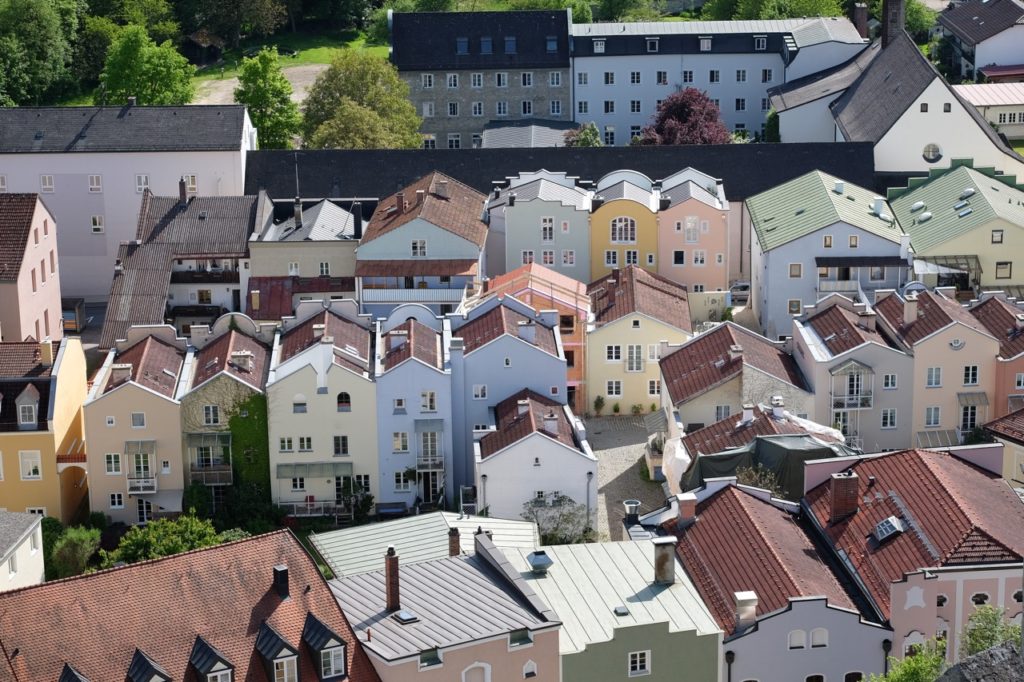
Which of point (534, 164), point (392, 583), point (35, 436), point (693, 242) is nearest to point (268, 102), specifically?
point (534, 164)

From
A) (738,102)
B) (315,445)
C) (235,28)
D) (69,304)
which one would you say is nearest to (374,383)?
(315,445)

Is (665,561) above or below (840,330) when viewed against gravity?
below

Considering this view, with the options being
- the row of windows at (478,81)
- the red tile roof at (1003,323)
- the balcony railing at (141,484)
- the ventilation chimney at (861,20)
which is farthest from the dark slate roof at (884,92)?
the balcony railing at (141,484)

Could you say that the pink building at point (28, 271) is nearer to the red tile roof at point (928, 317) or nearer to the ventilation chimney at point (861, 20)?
the red tile roof at point (928, 317)

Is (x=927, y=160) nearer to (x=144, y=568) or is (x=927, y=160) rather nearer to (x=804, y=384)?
→ (x=804, y=384)

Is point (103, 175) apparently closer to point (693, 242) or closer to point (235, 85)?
point (693, 242)
